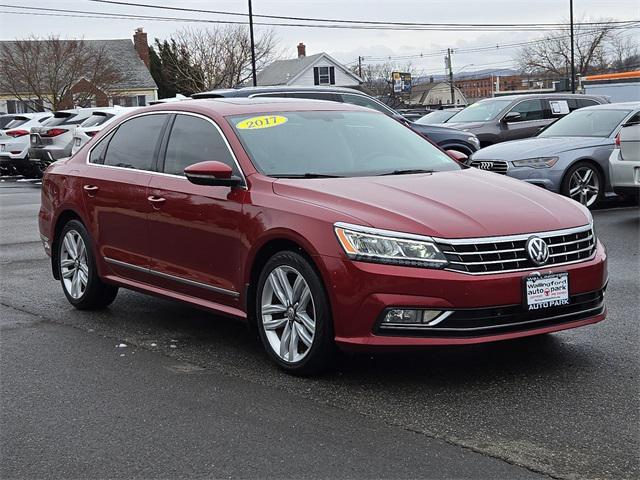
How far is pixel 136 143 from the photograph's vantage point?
23.1 ft

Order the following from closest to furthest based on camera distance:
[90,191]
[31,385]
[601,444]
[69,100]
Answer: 1. [601,444]
2. [31,385]
3. [90,191]
4. [69,100]

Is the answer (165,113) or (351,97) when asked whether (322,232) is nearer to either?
(165,113)

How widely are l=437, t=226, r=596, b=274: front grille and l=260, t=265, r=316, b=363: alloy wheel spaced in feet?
2.80

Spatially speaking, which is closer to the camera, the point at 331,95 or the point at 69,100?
the point at 331,95

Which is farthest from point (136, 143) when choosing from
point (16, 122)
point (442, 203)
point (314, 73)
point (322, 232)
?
point (314, 73)

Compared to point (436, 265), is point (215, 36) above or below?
above

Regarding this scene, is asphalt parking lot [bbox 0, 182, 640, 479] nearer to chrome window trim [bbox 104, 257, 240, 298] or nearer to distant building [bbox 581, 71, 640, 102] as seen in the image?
chrome window trim [bbox 104, 257, 240, 298]

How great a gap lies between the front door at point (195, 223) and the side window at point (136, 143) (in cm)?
22

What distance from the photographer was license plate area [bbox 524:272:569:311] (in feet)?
16.4

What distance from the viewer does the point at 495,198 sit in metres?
5.50

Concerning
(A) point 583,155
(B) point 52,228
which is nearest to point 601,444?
(B) point 52,228

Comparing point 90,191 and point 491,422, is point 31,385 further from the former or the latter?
point 491,422

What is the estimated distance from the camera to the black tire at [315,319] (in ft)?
16.9

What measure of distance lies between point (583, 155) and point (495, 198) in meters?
7.88
